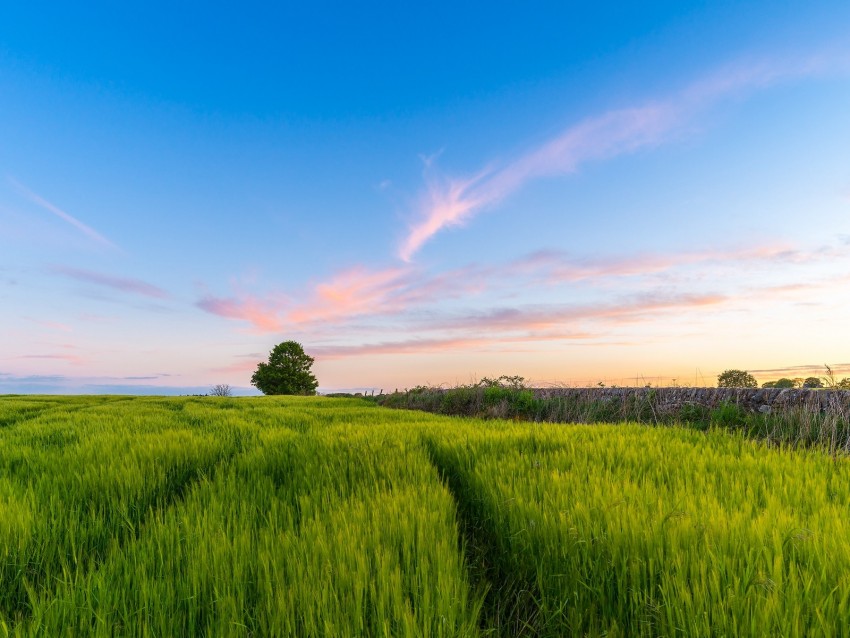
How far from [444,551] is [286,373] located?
55.7 m

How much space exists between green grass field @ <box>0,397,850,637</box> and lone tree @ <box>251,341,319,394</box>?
52.7 metres

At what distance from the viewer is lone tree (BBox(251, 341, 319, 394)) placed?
5350cm

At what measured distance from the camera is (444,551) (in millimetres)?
1874

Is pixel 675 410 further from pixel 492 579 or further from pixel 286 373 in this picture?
pixel 286 373

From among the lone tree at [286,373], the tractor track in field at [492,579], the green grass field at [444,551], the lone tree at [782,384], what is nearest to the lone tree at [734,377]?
the lone tree at [782,384]

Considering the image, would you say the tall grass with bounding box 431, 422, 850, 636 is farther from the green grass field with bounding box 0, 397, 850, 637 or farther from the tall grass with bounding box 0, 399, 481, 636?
the tall grass with bounding box 0, 399, 481, 636

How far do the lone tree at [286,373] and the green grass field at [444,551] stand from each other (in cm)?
A: 5271

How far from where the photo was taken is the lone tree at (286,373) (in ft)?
176

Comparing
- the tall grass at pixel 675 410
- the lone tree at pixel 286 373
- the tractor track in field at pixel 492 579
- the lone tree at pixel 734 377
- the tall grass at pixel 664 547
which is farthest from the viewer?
the lone tree at pixel 286 373

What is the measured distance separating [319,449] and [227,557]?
8.29 ft

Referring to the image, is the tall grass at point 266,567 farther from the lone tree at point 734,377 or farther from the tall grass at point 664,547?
the lone tree at point 734,377

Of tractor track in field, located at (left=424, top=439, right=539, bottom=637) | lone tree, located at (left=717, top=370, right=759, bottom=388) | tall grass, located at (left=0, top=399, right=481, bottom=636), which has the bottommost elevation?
tractor track in field, located at (left=424, top=439, right=539, bottom=637)

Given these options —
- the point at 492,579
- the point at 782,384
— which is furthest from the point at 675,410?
the point at 492,579

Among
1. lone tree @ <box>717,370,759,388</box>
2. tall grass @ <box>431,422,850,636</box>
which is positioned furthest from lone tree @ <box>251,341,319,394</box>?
tall grass @ <box>431,422,850,636</box>
